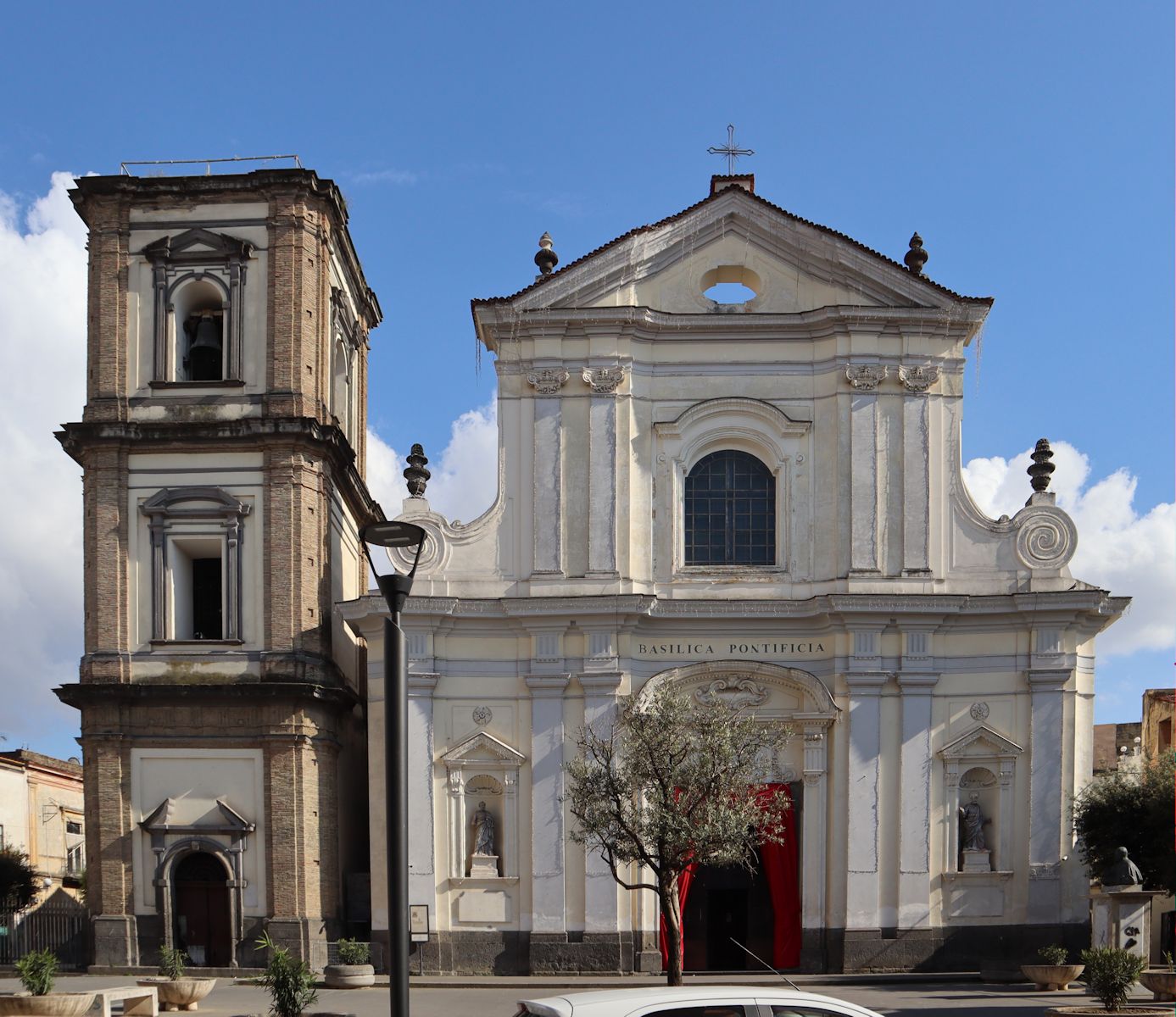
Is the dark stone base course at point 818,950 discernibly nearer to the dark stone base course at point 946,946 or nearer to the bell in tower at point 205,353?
the dark stone base course at point 946,946

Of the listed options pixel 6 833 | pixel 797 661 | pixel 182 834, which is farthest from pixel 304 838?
pixel 6 833

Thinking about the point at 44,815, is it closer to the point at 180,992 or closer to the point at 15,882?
the point at 15,882

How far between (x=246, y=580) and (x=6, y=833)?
23.0 m

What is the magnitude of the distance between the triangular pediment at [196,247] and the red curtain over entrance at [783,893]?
15311 millimetres

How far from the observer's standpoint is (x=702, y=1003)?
39.6 ft

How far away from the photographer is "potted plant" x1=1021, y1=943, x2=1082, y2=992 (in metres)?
26.2

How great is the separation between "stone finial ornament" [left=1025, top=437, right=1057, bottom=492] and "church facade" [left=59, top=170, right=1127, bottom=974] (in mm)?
54

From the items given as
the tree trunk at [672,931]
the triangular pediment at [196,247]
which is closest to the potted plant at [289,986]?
the tree trunk at [672,931]

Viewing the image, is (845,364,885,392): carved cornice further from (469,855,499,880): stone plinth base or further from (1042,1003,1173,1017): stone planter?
(1042,1003,1173,1017): stone planter

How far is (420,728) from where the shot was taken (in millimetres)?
30453

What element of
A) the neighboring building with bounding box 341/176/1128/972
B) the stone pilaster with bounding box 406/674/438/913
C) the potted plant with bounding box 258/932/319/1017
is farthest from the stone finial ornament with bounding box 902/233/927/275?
the potted plant with bounding box 258/932/319/1017

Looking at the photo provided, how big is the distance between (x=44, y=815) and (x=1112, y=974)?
40582mm

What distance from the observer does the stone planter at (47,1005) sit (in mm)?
19984

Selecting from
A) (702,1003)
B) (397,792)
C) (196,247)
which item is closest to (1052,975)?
(702,1003)
